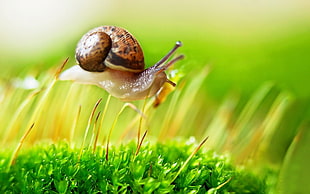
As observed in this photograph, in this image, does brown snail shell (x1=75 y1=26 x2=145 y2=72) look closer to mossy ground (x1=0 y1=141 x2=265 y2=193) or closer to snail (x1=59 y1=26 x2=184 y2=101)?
snail (x1=59 y1=26 x2=184 y2=101)

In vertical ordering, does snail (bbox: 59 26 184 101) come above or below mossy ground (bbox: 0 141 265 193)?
above

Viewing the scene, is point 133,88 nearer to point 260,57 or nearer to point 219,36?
point 260,57

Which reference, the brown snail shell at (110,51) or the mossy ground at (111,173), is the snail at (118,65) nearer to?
the brown snail shell at (110,51)

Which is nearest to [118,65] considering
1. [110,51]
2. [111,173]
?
[110,51]

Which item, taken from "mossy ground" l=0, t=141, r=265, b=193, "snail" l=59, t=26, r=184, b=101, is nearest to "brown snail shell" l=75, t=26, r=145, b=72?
"snail" l=59, t=26, r=184, b=101

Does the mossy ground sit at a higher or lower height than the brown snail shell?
lower
